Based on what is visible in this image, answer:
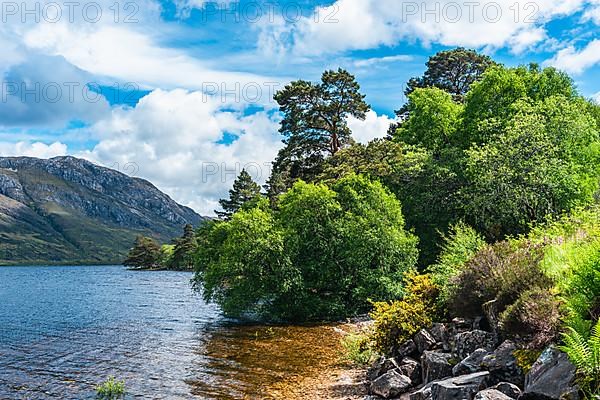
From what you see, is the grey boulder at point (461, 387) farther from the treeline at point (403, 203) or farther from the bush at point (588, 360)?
the treeline at point (403, 203)

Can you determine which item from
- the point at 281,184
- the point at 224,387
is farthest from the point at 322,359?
the point at 281,184

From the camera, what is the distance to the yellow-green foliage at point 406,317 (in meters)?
19.6

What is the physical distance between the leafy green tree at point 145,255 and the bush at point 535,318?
169m

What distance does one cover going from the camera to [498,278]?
1535 centimetres

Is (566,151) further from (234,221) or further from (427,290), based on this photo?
(234,221)

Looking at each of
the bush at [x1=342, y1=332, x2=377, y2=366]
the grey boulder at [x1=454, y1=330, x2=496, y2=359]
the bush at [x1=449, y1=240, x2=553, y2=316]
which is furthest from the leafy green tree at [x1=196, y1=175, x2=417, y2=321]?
the grey boulder at [x1=454, y1=330, x2=496, y2=359]

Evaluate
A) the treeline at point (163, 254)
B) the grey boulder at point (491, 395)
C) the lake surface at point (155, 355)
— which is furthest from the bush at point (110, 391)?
the treeline at point (163, 254)

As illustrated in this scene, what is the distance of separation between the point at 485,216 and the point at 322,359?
2135 cm

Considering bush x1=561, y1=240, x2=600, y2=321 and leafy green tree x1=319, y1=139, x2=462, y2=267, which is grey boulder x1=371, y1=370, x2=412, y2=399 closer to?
bush x1=561, y1=240, x2=600, y2=321

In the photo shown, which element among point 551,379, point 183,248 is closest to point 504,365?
point 551,379

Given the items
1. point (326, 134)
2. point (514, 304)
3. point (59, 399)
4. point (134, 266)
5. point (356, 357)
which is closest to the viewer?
point (514, 304)

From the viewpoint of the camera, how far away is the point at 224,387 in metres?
21.0

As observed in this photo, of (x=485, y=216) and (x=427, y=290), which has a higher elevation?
(x=485, y=216)

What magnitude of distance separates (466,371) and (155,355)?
20.2 metres
